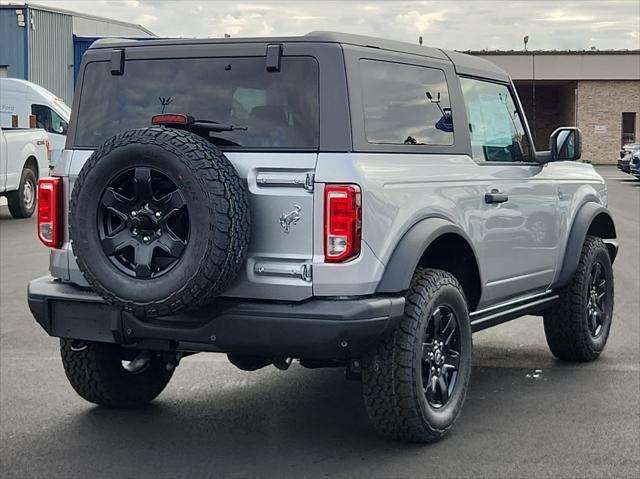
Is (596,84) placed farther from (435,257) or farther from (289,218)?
(289,218)

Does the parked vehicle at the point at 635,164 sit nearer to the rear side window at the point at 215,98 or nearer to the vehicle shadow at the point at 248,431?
the vehicle shadow at the point at 248,431

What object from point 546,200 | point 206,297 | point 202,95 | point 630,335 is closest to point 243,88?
point 202,95

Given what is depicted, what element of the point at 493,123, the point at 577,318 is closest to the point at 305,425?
the point at 493,123

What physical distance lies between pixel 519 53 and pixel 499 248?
48607mm

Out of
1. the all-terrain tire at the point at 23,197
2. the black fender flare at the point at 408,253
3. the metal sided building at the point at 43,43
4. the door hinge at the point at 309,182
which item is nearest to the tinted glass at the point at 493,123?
the black fender flare at the point at 408,253

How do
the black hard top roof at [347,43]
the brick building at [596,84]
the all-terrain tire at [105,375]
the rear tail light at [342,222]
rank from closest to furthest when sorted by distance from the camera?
the rear tail light at [342,222], the black hard top roof at [347,43], the all-terrain tire at [105,375], the brick building at [596,84]

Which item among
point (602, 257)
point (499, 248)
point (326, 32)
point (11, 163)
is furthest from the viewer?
point (11, 163)

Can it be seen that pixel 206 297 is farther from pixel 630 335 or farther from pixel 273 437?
pixel 630 335

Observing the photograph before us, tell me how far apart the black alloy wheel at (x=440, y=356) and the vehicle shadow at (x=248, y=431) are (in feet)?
0.80

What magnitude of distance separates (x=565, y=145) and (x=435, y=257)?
1.55m

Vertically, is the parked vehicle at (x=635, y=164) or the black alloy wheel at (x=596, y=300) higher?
the parked vehicle at (x=635, y=164)

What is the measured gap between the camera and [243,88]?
512 cm

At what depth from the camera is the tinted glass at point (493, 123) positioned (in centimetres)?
616

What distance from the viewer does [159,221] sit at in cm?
480
